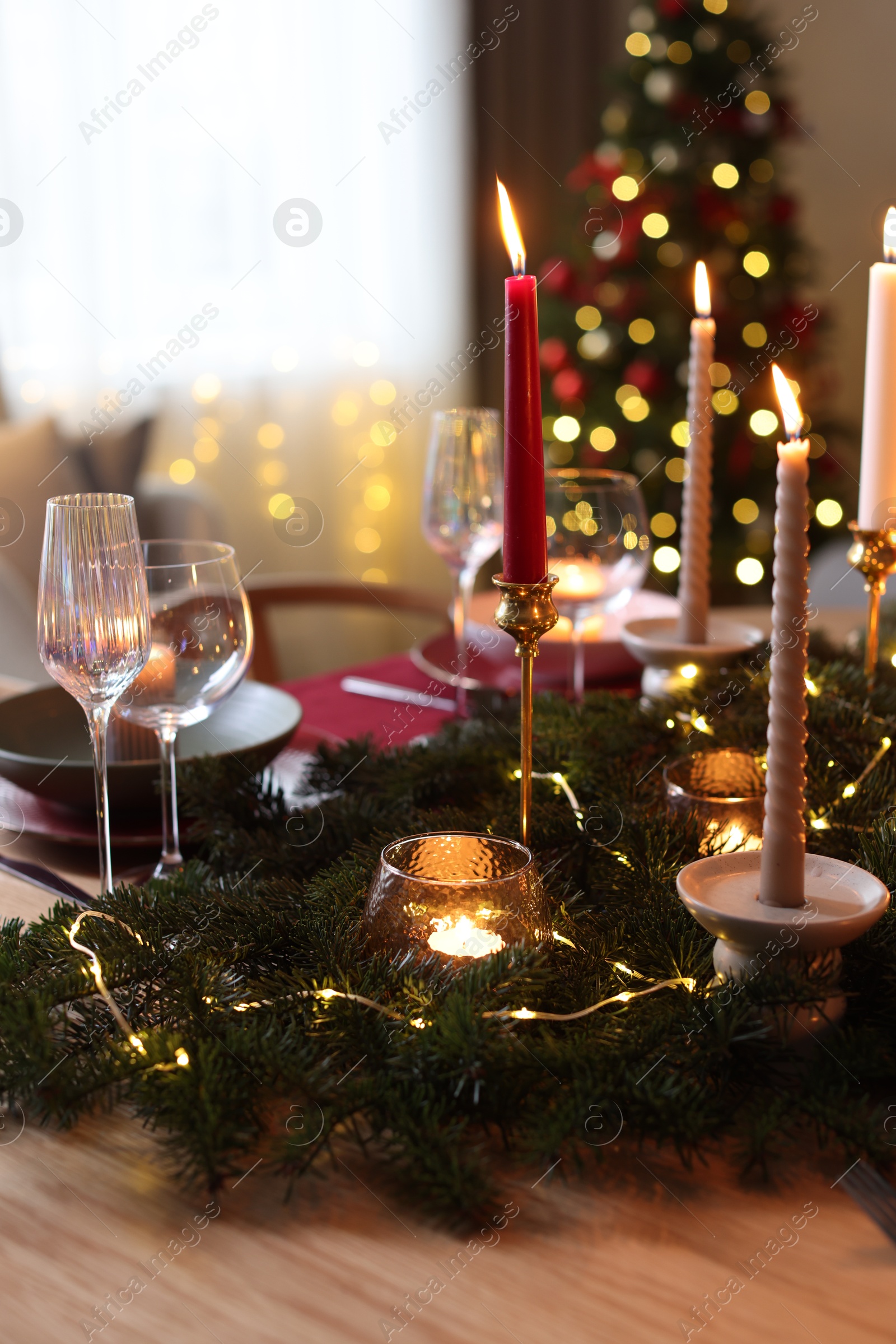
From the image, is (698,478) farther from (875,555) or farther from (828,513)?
(828,513)

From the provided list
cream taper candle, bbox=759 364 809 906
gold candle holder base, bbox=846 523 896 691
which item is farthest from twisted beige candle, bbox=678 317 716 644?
cream taper candle, bbox=759 364 809 906

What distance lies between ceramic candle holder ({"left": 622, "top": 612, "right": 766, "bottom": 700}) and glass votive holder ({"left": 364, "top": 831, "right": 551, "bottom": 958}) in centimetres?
38

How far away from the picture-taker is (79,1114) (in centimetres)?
55

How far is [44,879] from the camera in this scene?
2.54 ft

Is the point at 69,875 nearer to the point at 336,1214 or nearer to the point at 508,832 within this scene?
the point at 508,832

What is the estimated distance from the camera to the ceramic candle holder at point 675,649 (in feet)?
3.04

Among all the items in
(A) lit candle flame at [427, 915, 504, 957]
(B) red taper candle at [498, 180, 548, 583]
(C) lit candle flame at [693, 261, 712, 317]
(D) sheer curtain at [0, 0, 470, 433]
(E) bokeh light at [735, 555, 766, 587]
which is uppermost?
(D) sheer curtain at [0, 0, 470, 433]

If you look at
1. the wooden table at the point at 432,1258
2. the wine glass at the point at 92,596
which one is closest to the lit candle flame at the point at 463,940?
the wooden table at the point at 432,1258

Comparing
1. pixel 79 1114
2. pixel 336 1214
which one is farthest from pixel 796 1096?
pixel 79 1114

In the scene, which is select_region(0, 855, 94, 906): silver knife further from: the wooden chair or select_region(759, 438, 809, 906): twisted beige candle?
the wooden chair

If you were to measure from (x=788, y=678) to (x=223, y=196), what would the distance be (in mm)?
2975

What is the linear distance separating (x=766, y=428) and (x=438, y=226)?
1.21 metres

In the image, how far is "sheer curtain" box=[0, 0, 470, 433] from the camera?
111 inches

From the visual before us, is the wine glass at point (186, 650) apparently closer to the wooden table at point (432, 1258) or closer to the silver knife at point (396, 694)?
the wooden table at point (432, 1258)
